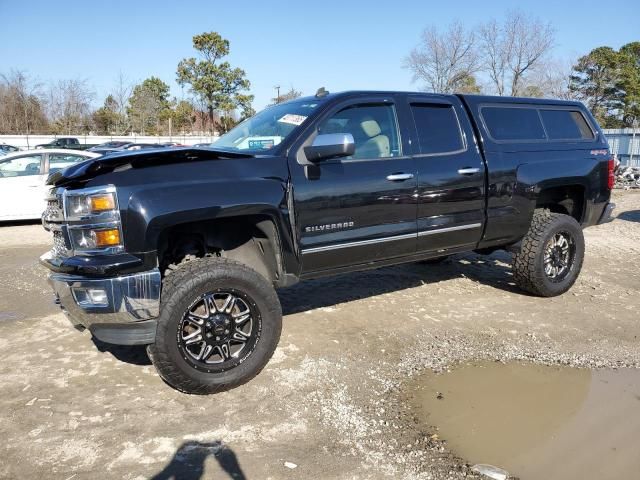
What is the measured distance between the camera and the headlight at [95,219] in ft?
10.2

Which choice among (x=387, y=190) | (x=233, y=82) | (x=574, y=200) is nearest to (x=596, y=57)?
(x=233, y=82)

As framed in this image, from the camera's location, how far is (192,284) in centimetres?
328

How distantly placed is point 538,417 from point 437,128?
248cm

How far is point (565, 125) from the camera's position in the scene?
5.64 m

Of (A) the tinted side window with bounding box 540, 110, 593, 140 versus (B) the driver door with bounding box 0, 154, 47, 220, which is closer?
(A) the tinted side window with bounding box 540, 110, 593, 140

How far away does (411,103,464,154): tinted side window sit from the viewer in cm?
445

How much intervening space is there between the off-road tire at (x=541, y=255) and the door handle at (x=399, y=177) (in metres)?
1.82

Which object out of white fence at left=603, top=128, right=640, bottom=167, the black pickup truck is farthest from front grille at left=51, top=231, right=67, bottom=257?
white fence at left=603, top=128, right=640, bottom=167

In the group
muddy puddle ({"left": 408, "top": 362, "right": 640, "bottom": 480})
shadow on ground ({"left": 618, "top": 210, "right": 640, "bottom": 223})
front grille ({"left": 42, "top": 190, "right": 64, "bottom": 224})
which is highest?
front grille ({"left": 42, "top": 190, "right": 64, "bottom": 224})

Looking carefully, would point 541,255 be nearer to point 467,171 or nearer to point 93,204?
point 467,171

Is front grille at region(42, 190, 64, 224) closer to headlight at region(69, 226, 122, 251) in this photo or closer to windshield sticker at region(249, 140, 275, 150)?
headlight at region(69, 226, 122, 251)

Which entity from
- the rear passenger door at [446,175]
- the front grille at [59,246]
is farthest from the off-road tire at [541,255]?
the front grille at [59,246]

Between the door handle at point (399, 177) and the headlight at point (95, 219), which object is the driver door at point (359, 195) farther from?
the headlight at point (95, 219)

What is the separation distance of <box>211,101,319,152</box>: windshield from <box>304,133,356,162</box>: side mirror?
31 cm
